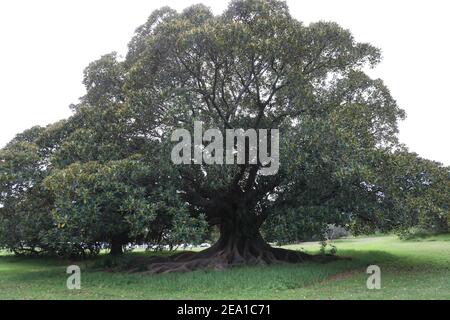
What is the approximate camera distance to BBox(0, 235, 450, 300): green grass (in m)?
12.4

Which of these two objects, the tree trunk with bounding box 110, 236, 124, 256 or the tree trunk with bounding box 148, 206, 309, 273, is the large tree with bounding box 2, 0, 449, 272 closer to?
the tree trunk with bounding box 148, 206, 309, 273

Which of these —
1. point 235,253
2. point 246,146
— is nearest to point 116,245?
point 235,253

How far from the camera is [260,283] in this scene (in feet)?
45.6

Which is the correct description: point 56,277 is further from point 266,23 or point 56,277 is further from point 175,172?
point 266,23

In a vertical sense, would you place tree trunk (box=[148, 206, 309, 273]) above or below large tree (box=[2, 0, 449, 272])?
below

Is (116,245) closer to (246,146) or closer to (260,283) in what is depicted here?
(246,146)

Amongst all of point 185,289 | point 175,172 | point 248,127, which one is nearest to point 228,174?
point 175,172

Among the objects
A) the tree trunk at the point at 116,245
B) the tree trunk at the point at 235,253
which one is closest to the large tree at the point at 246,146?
the tree trunk at the point at 235,253

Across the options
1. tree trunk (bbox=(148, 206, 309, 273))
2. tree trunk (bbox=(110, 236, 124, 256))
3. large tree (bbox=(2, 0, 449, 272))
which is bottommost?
tree trunk (bbox=(110, 236, 124, 256))

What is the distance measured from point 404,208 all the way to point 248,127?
679 cm

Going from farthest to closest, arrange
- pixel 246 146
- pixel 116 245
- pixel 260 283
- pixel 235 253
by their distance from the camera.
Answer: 1. pixel 116 245
2. pixel 235 253
3. pixel 246 146
4. pixel 260 283

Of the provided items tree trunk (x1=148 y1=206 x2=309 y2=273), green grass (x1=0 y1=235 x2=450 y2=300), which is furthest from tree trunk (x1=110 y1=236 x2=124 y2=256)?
green grass (x1=0 y1=235 x2=450 y2=300)

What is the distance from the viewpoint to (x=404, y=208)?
1530 centimetres

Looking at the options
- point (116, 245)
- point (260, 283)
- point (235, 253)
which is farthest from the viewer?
point (116, 245)
